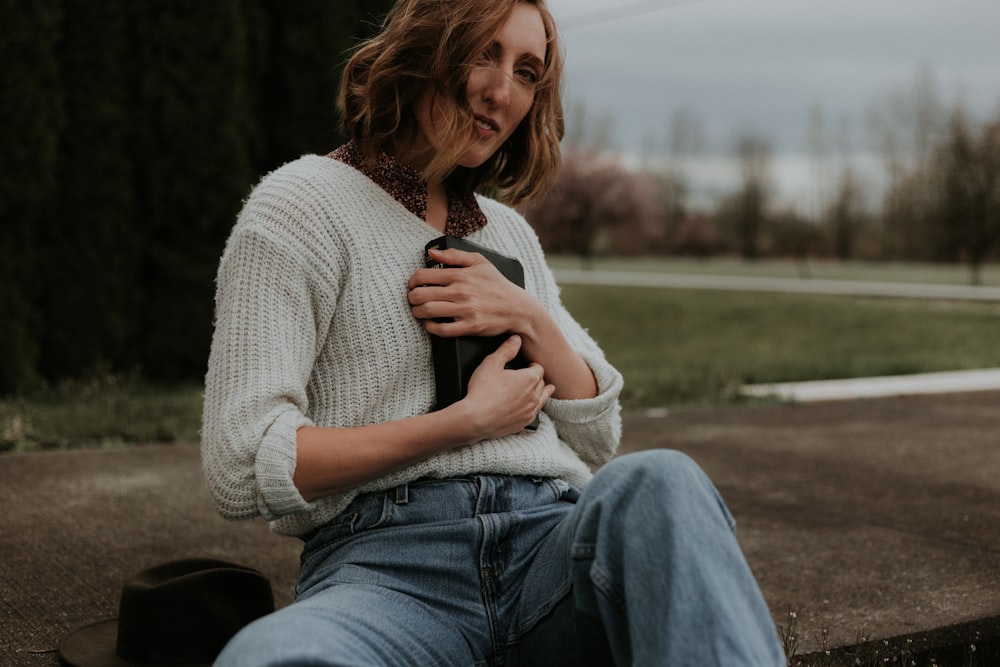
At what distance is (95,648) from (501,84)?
1468 mm

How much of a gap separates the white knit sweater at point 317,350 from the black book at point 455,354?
0.11ft

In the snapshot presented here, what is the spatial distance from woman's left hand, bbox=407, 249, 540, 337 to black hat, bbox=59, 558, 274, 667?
72 centimetres

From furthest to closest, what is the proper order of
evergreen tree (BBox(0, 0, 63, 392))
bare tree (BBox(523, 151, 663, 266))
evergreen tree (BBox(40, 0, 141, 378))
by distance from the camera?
bare tree (BBox(523, 151, 663, 266)) → evergreen tree (BBox(40, 0, 141, 378)) → evergreen tree (BBox(0, 0, 63, 392))

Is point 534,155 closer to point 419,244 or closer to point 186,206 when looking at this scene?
point 419,244

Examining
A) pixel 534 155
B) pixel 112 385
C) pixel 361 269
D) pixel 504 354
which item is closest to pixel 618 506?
pixel 504 354

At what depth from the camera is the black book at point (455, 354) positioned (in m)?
1.89

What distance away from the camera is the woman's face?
1953mm

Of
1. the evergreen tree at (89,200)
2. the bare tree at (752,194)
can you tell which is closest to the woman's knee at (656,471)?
the evergreen tree at (89,200)

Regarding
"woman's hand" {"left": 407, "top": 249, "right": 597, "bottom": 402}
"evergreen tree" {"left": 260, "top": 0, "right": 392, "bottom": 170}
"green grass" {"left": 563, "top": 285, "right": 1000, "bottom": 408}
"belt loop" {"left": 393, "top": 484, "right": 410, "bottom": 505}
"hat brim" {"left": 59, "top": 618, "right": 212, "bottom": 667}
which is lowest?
"green grass" {"left": 563, "top": 285, "right": 1000, "bottom": 408}

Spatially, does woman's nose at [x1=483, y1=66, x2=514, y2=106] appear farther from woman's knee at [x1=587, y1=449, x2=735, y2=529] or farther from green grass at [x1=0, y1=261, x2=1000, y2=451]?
green grass at [x1=0, y1=261, x2=1000, y2=451]

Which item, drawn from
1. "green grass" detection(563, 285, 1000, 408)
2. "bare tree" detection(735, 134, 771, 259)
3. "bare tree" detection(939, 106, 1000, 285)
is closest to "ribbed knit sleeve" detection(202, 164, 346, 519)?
"green grass" detection(563, 285, 1000, 408)

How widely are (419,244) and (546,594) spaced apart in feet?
2.19

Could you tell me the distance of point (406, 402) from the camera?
1911mm

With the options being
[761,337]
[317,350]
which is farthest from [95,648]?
[761,337]
